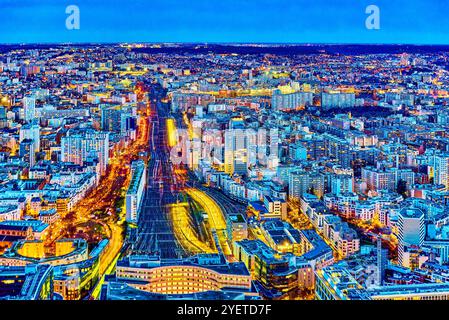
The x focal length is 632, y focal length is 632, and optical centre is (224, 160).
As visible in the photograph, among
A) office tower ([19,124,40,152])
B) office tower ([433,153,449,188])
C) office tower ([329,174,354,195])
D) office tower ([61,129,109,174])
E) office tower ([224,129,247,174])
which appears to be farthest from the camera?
office tower ([19,124,40,152])

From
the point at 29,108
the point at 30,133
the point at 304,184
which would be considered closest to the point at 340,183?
the point at 304,184

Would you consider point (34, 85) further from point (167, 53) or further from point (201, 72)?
point (167, 53)

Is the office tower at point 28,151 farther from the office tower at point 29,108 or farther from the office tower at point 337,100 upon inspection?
the office tower at point 337,100

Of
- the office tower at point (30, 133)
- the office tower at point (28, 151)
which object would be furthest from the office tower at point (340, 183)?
the office tower at point (30, 133)

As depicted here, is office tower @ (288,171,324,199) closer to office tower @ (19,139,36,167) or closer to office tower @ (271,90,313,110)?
office tower @ (19,139,36,167)

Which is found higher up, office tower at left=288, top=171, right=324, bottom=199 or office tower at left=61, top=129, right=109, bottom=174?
office tower at left=61, top=129, right=109, bottom=174

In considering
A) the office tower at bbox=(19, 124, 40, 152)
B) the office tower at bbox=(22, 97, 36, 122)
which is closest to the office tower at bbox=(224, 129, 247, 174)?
the office tower at bbox=(19, 124, 40, 152)

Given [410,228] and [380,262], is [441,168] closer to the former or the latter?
[410,228]

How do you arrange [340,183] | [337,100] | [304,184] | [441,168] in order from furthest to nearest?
[337,100] < [441,168] < [340,183] < [304,184]
